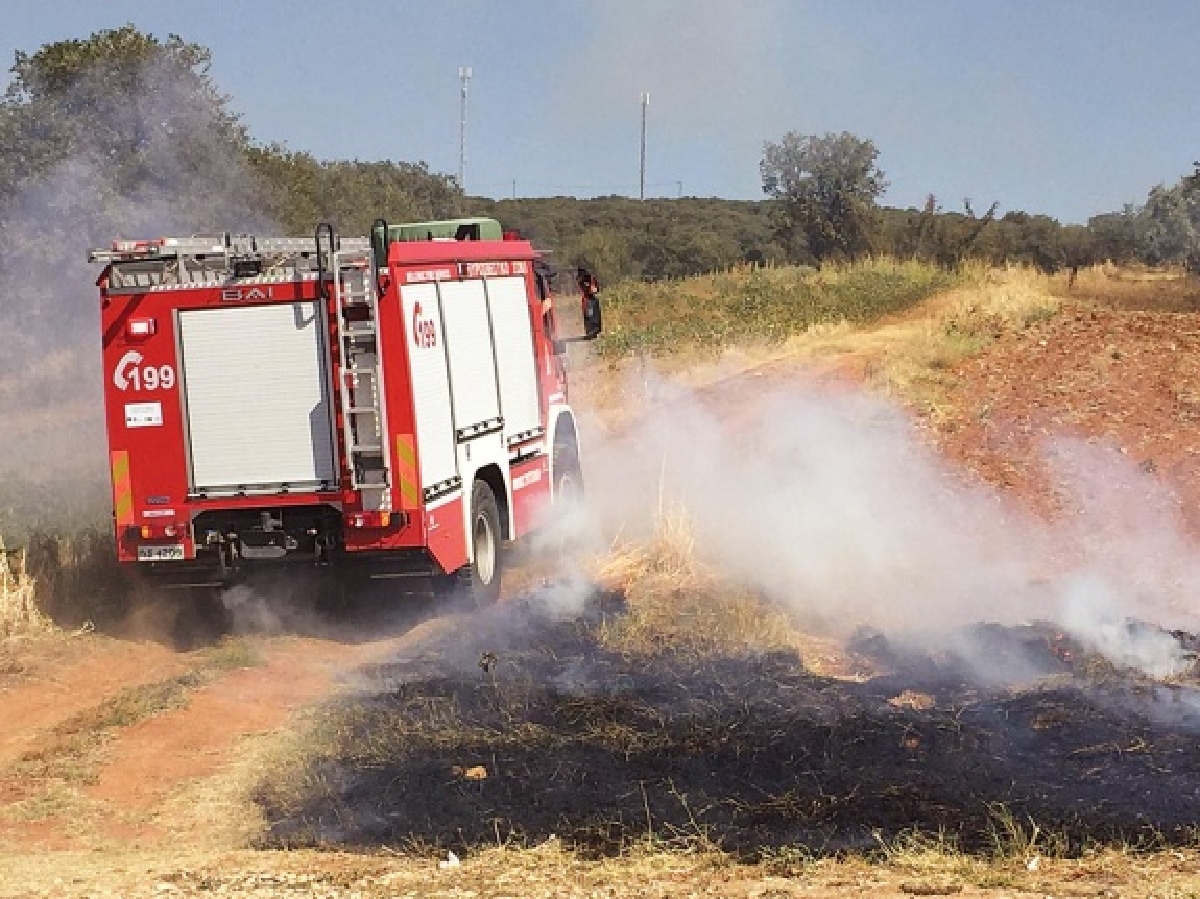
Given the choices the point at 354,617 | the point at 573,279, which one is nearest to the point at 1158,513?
the point at 573,279

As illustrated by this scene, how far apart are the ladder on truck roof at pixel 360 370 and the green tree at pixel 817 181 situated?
4613cm

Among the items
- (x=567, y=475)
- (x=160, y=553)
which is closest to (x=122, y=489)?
(x=160, y=553)

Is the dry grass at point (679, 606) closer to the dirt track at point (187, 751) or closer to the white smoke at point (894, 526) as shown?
the white smoke at point (894, 526)

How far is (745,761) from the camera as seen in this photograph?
7.46m

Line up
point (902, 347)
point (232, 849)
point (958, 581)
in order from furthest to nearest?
point (902, 347), point (958, 581), point (232, 849)

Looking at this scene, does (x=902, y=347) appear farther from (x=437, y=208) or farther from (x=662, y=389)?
(x=437, y=208)

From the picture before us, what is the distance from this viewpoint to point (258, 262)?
34.1 ft

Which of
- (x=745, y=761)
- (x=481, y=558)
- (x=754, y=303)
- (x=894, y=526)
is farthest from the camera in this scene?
(x=754, y=303)

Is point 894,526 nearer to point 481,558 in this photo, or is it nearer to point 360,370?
point 481,558

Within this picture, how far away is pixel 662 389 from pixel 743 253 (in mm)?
46041

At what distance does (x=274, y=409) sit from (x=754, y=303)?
22396 mm

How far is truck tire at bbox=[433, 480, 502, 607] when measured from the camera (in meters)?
11.0

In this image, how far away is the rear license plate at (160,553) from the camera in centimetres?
1043

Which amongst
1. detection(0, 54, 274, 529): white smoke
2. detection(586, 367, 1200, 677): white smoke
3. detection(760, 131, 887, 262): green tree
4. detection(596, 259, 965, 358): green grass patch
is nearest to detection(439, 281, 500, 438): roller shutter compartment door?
detection(586, 367, 1200, 677): white smoke
